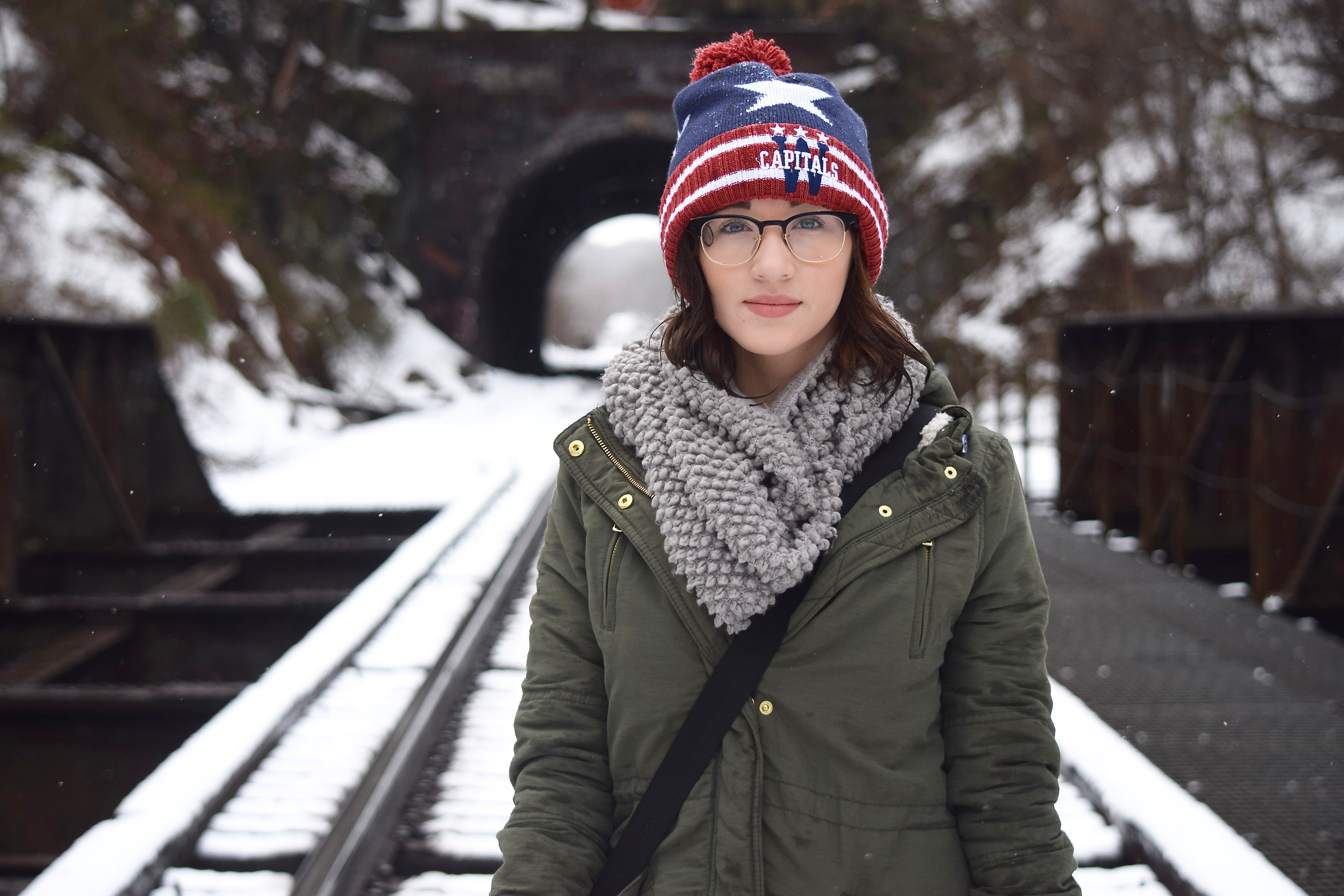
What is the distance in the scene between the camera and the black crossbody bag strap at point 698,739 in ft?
4.10

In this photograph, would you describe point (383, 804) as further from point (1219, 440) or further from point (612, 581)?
point (1219, 440)

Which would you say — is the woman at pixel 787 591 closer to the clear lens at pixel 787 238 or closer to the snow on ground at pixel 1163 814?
the clear lens at pixel 787 238

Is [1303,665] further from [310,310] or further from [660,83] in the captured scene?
[660,83]

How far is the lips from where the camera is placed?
134 cm

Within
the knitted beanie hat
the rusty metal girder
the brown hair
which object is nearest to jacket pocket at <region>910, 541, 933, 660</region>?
the brown hair

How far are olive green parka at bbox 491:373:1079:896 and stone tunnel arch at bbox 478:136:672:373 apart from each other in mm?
18990

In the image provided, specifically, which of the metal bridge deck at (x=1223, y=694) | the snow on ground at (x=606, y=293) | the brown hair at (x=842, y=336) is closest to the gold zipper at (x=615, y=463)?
the brown hair at (x=842, y=336)

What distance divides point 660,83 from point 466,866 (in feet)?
62.8

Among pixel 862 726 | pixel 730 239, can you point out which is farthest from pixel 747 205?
pixel 862 726

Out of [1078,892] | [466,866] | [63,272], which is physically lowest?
[466,866]

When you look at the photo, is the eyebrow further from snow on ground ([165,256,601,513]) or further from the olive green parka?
snow on ground ([165,256,601,513])

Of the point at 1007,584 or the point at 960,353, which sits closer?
the point at 1007,584

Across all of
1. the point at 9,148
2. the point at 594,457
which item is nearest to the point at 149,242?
the point at 9,148

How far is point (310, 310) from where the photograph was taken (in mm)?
15555
